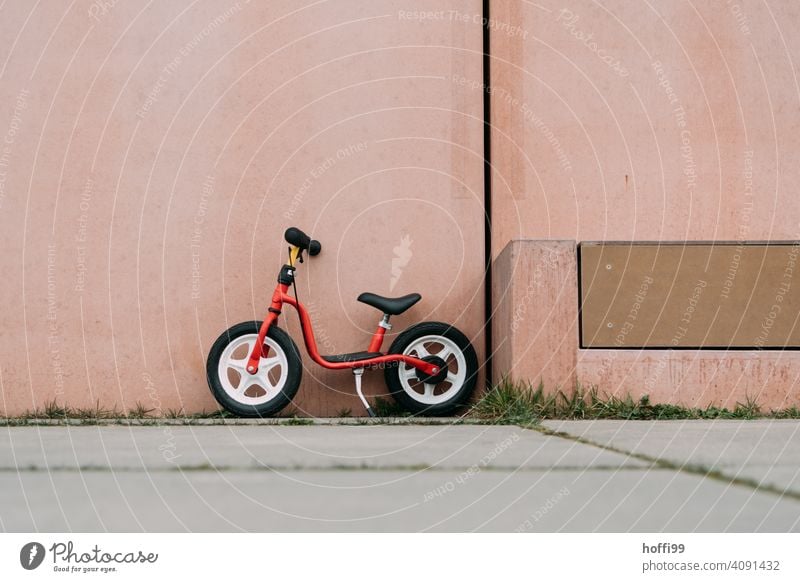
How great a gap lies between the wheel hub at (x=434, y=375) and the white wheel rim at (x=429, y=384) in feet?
0.10

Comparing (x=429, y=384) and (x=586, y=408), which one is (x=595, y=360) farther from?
(x=429, y=384)

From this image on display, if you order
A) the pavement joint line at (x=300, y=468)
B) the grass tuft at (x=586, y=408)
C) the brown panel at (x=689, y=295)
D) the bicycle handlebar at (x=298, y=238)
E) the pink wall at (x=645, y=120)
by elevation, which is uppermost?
the pink wall at (x=645, y=120)

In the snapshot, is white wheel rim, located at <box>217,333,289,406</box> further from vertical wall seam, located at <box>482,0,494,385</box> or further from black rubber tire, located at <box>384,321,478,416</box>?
vertical wall seam, located at <box>482,0,494,385</box>

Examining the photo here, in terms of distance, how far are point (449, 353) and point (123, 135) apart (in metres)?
2.32

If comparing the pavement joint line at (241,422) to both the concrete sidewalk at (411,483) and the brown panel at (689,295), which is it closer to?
the concrete sidewalk at (411,483)

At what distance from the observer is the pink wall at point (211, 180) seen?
4844 mm

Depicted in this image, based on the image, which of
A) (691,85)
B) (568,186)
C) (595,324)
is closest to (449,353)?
(595,324)

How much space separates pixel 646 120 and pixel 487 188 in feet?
3.34

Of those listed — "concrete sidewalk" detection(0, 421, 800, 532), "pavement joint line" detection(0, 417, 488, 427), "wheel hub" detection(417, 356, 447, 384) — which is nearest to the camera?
"concrete sidewalk" detection(0, 421, 800, 532)

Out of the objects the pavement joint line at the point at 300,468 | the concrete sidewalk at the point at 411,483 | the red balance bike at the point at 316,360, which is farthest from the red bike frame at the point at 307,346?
the pavement joint line at the point at 300,468

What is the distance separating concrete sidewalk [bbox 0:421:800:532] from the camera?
1.76 metres

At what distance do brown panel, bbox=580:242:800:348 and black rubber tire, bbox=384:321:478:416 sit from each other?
679 millimetres

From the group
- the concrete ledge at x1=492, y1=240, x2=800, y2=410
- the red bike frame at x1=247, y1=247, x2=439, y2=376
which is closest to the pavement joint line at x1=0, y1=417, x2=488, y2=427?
the red bike frame at x1=247, y1=247, x2=439, y2=376

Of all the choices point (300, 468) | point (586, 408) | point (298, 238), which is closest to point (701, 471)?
point (300, 468)
